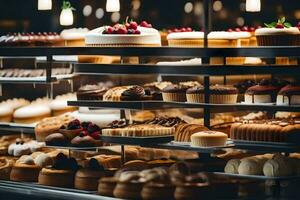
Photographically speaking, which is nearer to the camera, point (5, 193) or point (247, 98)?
point (247, 98)

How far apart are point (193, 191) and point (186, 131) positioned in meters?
0.74

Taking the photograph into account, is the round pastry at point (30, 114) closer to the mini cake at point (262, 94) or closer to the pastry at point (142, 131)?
the pastry at point (142, 131)

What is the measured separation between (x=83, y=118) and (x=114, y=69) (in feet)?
4.54

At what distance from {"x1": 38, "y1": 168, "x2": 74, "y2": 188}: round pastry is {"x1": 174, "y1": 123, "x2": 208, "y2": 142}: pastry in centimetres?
114

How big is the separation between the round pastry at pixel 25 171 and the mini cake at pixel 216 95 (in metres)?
1.82

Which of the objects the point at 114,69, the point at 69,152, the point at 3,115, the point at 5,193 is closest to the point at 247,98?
the point at 114,69

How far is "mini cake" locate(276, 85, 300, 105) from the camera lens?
28.1 ft

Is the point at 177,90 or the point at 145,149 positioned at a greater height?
the point at 177,90

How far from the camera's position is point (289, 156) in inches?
350

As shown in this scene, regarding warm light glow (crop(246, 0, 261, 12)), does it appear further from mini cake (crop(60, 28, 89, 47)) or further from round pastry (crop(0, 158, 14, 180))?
round pastry (crop(0, 158, 14, 180))

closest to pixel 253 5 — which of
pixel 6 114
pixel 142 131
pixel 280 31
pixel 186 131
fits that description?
pixel 280 31

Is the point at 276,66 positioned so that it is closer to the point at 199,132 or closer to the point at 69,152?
the point at 199,132

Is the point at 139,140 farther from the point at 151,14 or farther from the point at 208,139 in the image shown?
the point at 151,14

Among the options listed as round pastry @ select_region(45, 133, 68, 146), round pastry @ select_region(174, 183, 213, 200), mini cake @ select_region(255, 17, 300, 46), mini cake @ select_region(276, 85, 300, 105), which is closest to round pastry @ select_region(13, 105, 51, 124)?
round pastry @ select_region(45, 133, 68, 146)
